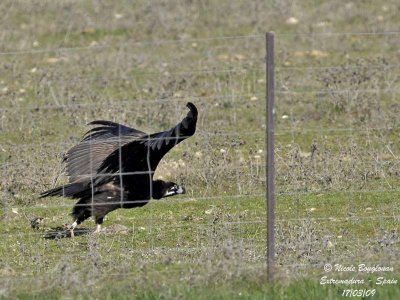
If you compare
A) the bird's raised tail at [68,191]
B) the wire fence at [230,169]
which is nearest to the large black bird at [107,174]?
the bird's raised tail at [68,191]

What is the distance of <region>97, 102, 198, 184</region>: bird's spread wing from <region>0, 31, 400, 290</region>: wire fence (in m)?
0.11

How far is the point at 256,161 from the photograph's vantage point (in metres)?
12.0

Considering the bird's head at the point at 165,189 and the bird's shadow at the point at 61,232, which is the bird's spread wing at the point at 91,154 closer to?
the bird's shadow at the point at 61,232

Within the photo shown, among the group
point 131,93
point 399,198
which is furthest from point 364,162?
point 131,93

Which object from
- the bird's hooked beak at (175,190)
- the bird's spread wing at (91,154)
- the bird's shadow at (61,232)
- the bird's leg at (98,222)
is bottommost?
the bird's shadow at (61,232)

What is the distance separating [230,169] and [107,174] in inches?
68.7

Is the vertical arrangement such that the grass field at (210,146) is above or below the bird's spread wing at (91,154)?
below

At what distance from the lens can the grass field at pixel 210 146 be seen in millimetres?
8016

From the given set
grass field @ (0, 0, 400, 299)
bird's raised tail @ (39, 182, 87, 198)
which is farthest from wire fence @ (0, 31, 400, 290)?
bird's raised tail @ (39, 182, 87, 198)

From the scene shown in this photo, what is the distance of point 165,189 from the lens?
1061 centimetres

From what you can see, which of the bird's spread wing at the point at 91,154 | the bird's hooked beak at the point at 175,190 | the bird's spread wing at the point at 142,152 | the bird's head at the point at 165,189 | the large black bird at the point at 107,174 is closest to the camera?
the bird's spread wing at the point at 142,152

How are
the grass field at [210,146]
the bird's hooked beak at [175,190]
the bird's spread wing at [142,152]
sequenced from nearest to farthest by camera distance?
the grass field at [210,146], the bird's spread wing at [142,152], the bird's hooked beak at [175,190]

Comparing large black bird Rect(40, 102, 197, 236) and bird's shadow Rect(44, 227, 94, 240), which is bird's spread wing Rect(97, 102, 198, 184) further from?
bird's shadow Rect(44, 227, 94, 240)

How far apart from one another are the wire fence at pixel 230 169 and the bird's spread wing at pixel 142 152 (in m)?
0.11
